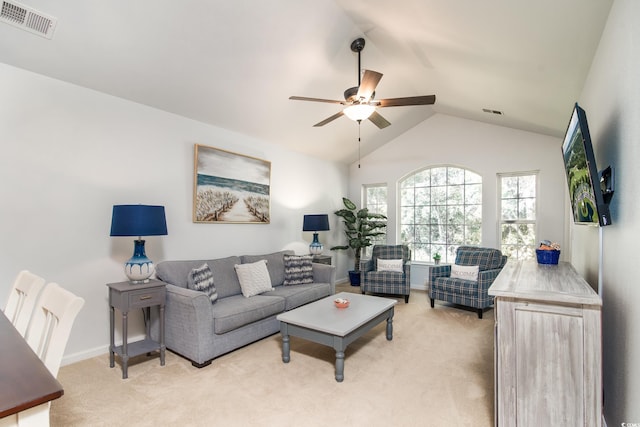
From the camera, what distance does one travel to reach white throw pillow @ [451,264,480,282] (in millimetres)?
4531

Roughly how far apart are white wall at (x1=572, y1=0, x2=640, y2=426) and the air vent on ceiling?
3509 millimetres

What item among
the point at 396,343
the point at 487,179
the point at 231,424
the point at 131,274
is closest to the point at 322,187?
the point at 487,179

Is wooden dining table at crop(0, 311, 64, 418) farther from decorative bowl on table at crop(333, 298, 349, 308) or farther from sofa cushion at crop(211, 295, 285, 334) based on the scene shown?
decorative bowl on table at crop(333, 298, 349, 308)

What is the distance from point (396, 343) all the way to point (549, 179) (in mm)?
3540

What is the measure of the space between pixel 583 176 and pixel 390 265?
3.49 meters

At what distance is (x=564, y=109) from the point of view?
3443 millimetres

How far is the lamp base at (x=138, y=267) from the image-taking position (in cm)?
282

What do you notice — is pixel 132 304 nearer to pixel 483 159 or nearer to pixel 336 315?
pixel 336 315

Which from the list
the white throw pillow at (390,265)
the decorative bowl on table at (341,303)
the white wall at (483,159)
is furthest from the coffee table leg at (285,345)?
the white wall at (483,159)

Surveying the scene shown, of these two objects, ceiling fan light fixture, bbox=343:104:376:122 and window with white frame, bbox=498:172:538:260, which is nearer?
ceiling fan light fixture, bbox=343:104:376:122

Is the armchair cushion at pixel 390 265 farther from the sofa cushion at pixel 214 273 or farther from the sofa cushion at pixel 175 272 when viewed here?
the sofa cushion at pixel 175 272

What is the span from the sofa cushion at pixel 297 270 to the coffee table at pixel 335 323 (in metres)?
0.93

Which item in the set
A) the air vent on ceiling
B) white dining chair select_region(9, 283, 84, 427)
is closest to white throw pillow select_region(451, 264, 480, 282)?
white dining chair select_region(9, 283, 84, 427)

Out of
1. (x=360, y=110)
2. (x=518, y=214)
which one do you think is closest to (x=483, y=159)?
(x=518, y=214)
